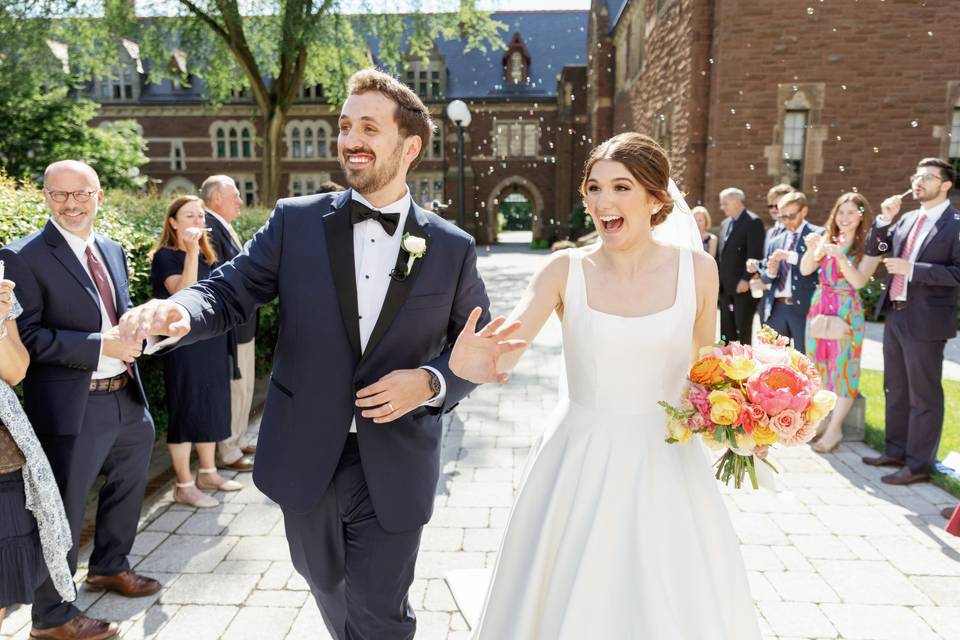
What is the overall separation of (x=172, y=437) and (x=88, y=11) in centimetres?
1932

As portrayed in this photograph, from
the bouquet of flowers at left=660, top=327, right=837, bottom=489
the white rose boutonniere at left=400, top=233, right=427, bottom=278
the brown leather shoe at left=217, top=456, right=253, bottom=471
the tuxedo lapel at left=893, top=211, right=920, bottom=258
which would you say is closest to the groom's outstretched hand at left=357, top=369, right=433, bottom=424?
the white rose boutonniere at left=400, top=233, right=427, bottom=278

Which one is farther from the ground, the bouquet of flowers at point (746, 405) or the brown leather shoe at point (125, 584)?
the bouquet of flowers at point (746, 405)

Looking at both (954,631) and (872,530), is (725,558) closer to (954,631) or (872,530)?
(954,631)

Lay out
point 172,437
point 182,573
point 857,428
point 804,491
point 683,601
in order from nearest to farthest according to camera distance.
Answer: point 683,601 → point 182,573 → point 172,437 → point 804,491 → point 857,428

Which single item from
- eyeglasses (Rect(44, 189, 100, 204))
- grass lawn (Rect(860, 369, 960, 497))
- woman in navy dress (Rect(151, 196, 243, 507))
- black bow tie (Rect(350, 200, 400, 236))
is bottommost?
grass lawn (Rect(860, 369, 960, 497))

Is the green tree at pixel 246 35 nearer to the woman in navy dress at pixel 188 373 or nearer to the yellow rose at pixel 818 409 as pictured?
the woman in navy dress at pixel 188 373

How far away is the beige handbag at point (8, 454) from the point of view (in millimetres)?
2875

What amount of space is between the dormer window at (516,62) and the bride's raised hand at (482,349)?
4117 cm

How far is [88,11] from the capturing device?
1927cm

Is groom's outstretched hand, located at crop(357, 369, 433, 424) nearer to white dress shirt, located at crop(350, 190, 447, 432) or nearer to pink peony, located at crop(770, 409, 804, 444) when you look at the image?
white dress shirt, located at crop(350, 190, 447, 432)

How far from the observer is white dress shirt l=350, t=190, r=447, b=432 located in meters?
2.64

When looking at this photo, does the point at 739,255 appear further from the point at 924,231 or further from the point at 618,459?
the point at 618,459

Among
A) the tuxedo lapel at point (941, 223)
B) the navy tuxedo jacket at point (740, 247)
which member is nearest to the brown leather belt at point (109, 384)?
the tuxedo lapel at point (941, 223)

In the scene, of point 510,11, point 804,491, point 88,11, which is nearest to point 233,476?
point 804,491
